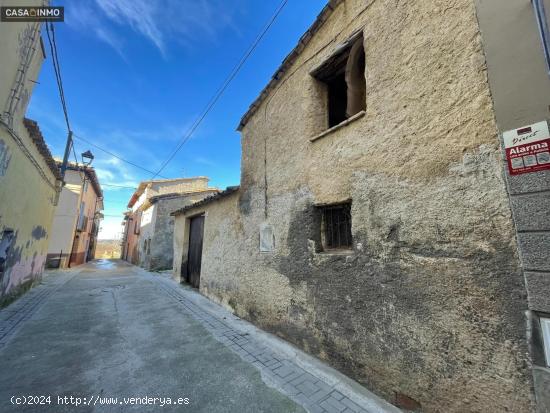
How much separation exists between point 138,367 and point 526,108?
4.66m

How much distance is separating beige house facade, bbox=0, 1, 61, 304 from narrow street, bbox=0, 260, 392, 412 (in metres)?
1.52

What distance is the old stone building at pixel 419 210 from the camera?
5.72 ft

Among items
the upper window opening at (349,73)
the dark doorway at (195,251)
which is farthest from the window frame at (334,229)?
the dark doorway at (195,251)

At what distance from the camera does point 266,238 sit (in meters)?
4.52

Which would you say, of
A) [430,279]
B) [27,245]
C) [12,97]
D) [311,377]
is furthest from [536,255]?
[27,245]

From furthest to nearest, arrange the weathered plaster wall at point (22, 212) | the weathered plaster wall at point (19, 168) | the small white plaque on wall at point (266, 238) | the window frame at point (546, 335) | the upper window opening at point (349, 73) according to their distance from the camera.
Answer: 1. the weathered plaster wall at point (22, 212)
2. the weathered plaster wall at point (19, 168)
3. the small white plaque on wall at point (266, 238)
4. the upper window opening at point (349, 73)
5. the window frame at point (546, 335)

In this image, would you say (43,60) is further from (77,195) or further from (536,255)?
(77,195)

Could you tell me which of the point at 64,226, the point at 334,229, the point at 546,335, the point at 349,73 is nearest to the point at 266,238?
the point at 334,229

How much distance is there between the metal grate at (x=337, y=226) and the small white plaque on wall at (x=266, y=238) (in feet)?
3.78

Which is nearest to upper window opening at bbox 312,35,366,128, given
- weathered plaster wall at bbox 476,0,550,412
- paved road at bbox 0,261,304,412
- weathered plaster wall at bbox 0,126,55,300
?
weathered plaster wall at bbox 476,0,550,412

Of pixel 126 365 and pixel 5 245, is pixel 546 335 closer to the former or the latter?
pixel 126 365

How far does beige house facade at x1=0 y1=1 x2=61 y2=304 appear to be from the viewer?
180 inches

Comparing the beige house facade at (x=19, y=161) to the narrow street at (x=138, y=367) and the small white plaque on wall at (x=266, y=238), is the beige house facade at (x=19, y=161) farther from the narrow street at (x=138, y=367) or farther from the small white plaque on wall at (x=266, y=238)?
the small white plaque on wall at (x=266, y=238)

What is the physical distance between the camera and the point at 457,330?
199 centimetres
